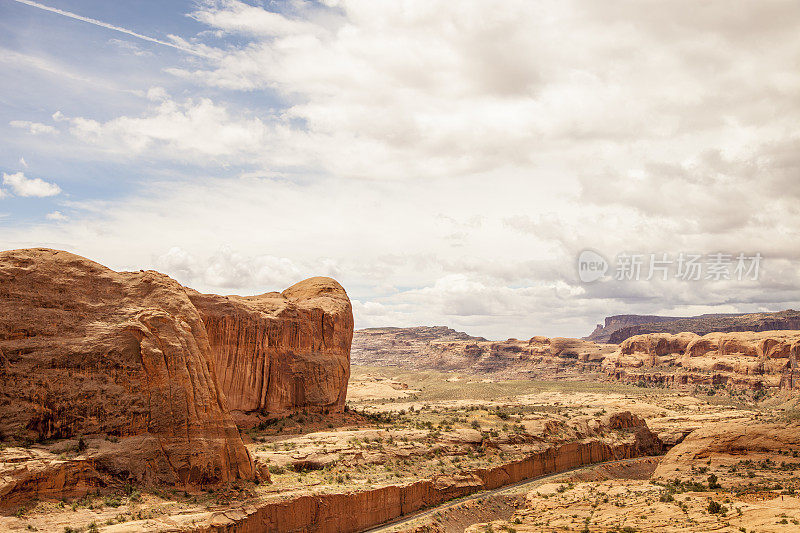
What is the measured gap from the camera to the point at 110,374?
31938mm

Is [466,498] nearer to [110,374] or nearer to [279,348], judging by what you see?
[279,348]

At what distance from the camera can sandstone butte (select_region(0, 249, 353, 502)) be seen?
29781 millimetres

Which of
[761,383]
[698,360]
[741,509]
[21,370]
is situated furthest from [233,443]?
[698,360]

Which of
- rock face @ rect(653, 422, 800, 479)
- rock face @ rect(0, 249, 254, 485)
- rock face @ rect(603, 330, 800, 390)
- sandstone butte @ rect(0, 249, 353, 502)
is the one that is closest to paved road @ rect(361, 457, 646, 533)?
rock face @ rect(653, 422, 800, 479)

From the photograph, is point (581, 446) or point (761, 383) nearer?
point (581, 446)

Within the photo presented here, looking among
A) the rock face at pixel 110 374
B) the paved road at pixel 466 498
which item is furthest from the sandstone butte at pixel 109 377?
the paved road at pixel 466 498

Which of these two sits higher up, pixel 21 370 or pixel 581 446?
pixel 21 370

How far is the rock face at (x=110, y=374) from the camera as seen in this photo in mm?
30250

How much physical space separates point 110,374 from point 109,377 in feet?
0.54

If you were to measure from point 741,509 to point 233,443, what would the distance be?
90.7 ft

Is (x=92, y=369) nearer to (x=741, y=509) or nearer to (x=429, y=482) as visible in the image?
(x=429, y=482)

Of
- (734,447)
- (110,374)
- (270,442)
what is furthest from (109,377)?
(734,447)

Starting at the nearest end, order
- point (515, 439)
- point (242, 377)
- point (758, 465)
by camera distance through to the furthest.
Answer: point (758, 465) < point (242, 377) < point (515, 439)

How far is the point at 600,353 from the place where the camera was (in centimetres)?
18150
